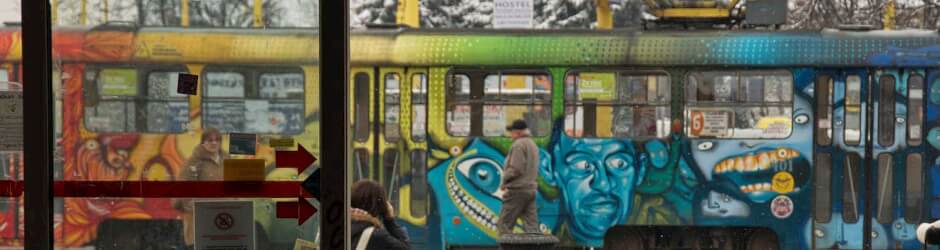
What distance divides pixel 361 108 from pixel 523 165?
66.4 inches

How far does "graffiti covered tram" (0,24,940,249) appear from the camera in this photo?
11.3 m

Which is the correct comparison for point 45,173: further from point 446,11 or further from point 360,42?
point 446,11

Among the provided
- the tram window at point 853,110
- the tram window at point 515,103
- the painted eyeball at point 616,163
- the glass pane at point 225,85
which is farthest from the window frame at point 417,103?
the glass pane at point 225,85

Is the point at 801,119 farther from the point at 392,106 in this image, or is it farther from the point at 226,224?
the point at 226,224

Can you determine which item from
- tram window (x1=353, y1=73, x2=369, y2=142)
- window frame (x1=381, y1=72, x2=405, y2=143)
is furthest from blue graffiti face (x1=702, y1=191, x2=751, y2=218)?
tram window (x1=353, y1=73, x2=369, y2=142)

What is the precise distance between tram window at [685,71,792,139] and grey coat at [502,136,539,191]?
4.97ft

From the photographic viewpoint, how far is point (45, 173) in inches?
166

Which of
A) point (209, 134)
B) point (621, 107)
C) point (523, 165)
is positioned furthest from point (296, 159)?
point (621, 107)

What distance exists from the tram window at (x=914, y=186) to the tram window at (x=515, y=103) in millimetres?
3398

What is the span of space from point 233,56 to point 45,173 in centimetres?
77

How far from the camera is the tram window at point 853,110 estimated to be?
11312 millimetres

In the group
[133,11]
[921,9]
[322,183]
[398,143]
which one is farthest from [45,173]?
[921,9]

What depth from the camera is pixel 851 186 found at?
11320 mm

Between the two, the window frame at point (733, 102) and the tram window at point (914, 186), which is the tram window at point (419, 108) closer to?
the window frame at point (733, 102)
